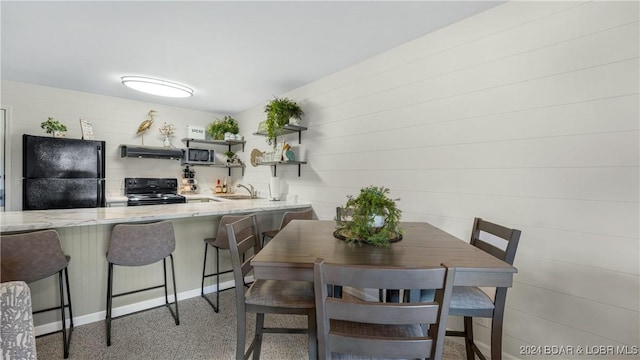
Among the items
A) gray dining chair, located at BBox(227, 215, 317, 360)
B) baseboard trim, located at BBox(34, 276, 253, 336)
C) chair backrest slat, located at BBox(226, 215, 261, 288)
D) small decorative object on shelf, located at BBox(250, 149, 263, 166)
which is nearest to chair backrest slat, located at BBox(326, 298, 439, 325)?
gray dining chair, located at BBox(227, 215, 317, 360)

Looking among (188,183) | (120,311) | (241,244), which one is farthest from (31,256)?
(188,183)

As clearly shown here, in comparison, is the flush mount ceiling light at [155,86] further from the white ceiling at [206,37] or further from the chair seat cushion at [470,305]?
the chair seat cushion at [470,305]

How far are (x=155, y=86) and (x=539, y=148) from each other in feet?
12.4

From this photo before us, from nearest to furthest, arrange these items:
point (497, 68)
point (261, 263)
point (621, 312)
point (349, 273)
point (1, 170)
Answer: point (349, 273)
point (261, 263)
point (621, 312)
point (497, 68)
point (1, 170)

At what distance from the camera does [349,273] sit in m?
0.90

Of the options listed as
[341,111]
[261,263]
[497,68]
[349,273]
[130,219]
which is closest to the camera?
[349,273]

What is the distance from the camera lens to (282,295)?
145 centimetres

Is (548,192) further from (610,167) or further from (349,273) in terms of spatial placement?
(349,273)

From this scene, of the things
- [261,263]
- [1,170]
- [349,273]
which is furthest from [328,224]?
[1,170]

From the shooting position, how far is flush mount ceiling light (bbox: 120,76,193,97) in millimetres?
3115

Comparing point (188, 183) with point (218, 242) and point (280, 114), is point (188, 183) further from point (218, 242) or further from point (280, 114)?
point (218, 242)

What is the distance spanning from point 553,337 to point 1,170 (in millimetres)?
5904

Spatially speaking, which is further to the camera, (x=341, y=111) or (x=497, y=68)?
(x=341, y=111)

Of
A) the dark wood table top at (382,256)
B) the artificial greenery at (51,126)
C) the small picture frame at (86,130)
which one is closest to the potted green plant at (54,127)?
the artificial greenery at (51,126)
